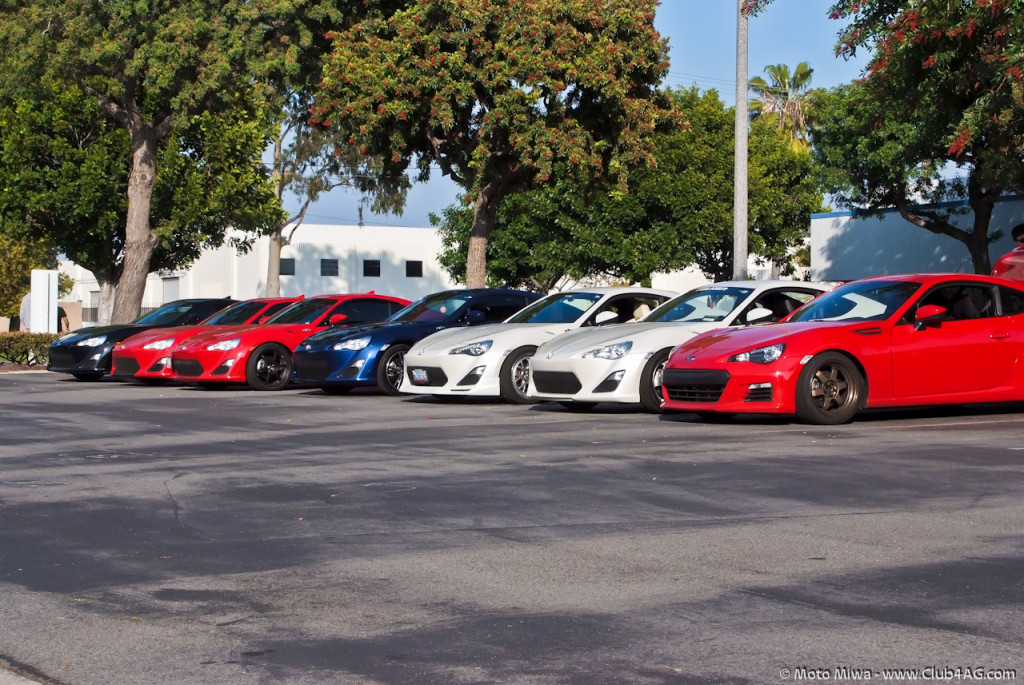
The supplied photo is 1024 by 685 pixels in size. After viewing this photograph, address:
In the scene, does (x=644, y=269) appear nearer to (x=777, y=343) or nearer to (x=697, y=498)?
(x=777, y=343)

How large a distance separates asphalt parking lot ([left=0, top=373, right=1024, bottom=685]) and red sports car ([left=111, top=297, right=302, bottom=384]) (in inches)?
351

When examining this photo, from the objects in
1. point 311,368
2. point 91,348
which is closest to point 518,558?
point 311,368

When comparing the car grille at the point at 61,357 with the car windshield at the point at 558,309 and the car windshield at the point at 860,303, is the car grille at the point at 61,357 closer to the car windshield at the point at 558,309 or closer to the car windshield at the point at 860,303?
the car windshield at the point at 558,309

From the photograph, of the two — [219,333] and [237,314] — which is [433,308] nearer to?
[219,333]

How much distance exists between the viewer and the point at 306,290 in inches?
2574

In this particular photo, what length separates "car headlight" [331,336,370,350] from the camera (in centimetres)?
1745

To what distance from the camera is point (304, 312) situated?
66.8ft

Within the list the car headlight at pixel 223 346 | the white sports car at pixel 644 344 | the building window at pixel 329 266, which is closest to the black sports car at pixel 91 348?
the car headlight at pixel 223 346

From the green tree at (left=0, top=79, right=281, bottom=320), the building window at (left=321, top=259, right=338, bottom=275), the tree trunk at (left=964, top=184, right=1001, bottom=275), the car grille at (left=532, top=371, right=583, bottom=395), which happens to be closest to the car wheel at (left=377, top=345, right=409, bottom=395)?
the car grille at (left=532, top=371, right=583, bottom=395)

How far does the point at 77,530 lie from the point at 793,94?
65.1 meters

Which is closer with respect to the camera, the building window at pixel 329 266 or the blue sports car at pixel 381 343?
the blue sports car at pixel 381 343

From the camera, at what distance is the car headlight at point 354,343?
1745 centimetres

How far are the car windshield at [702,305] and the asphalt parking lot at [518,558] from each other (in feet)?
10.9

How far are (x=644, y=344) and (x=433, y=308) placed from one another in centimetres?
509
